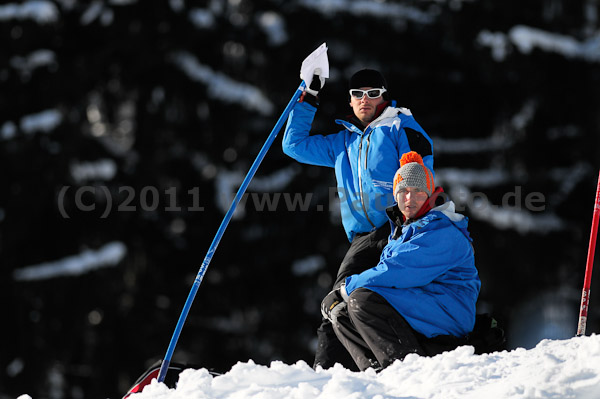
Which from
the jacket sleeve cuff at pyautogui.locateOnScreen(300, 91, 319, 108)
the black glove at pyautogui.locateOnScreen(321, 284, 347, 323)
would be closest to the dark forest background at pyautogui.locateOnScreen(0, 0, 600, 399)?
the jacket sleeve cuff at pyautogui.locateOnScreen(300, 91, 319, 108)

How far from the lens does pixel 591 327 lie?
46.0 ft

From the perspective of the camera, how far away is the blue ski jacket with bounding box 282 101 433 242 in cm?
539

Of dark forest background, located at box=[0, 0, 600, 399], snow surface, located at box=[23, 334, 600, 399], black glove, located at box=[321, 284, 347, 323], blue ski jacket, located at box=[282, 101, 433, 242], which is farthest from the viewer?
dark forest background, located at box=[0, 0, 600, 399]

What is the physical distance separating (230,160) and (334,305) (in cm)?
1057

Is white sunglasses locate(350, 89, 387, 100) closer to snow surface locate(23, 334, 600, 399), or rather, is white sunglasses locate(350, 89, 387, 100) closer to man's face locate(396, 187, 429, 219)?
man's face locate(396, 187, 429, 219)

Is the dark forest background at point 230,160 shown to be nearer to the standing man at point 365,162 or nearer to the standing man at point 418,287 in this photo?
the standing man at point 365,162

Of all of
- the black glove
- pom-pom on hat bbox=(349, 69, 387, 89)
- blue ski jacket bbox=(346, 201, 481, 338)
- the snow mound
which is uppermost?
pom-pom on hat bbox=(349, 69, 387, 89)

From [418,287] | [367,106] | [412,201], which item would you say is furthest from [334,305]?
[367,106]

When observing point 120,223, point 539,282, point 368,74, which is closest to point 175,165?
point 120,223

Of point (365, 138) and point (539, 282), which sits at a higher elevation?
point (365, 138)

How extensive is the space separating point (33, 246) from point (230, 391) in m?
12.5

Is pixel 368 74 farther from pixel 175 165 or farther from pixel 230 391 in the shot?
pixel 175 165

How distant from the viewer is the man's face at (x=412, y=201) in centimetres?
476

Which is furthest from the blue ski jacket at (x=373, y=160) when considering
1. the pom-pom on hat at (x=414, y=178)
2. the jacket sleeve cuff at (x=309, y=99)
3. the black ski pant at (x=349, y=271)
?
the pom-pom on hat at (x=414, y=178)
